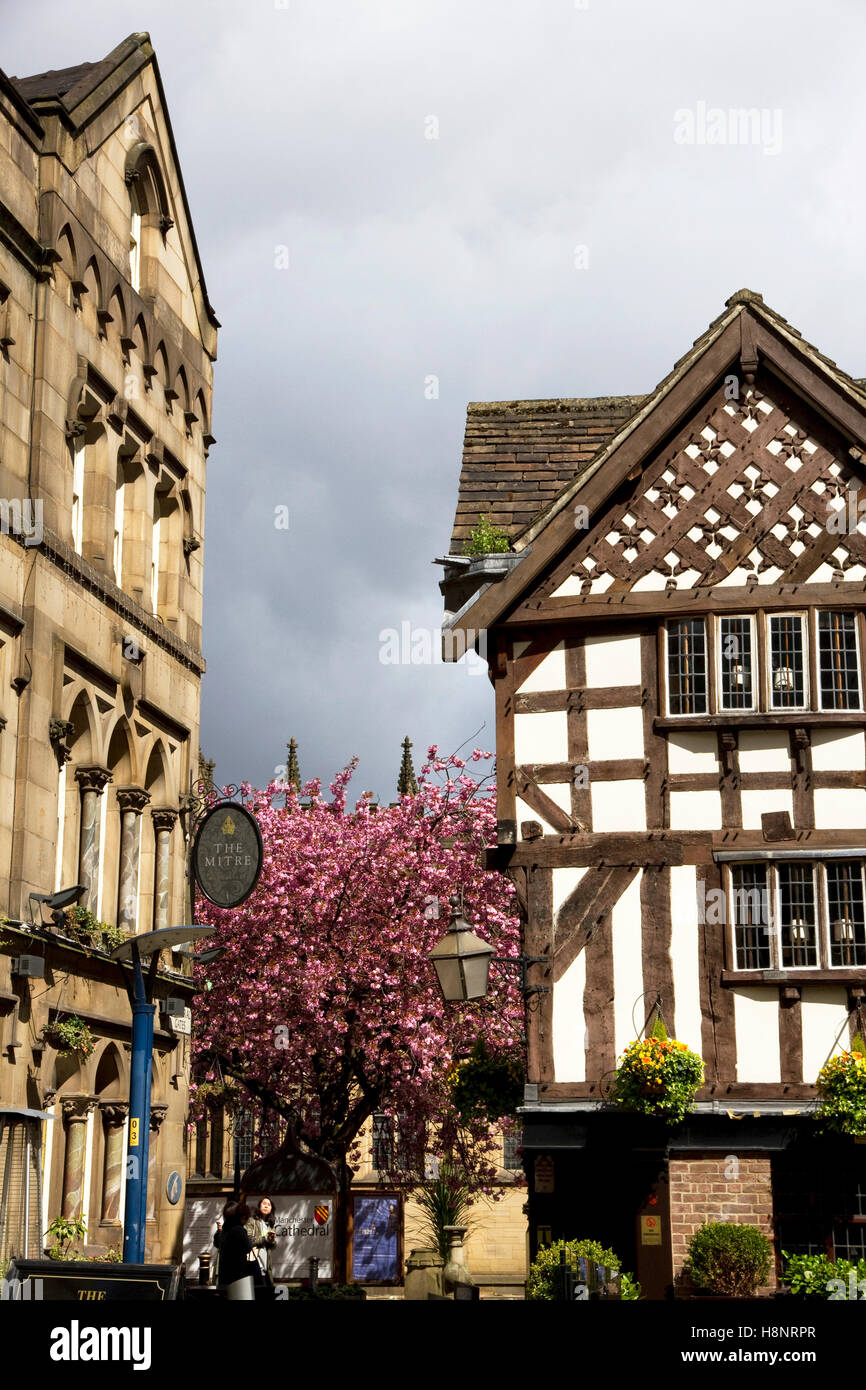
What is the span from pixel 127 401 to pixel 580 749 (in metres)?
10.6

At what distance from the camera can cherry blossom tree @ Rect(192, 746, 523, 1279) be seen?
34.7 metres

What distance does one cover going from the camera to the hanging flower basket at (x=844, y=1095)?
18.5 m

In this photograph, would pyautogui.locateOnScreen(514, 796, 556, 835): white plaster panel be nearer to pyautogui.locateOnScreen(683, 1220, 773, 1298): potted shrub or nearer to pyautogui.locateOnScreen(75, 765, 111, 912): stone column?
pyautogui.locateOnScreen(683, 1220, 773, 1298): potted shrub

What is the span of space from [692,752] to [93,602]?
9.50 m

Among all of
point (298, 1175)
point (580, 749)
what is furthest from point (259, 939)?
point (580, 749)

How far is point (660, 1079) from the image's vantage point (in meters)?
18.6

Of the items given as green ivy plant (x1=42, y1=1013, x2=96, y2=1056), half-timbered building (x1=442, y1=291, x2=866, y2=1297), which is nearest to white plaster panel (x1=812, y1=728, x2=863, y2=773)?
half-timbered building (x1=442, y1=291, x2=866, y2=1297)

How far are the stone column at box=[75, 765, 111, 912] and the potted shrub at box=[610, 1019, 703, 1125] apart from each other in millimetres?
9062

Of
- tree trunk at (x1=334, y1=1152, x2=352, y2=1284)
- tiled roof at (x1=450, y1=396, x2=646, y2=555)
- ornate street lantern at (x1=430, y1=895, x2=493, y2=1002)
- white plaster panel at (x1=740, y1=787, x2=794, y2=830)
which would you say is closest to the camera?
ornate street lantern at (x1=430, y1=895, x2=493, y2=1002)

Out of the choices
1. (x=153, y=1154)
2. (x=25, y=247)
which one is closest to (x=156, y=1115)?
(x=153, y=1154)

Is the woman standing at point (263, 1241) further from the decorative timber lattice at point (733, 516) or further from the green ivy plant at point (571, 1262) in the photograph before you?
the decorative timber lattice at point (733, 516)

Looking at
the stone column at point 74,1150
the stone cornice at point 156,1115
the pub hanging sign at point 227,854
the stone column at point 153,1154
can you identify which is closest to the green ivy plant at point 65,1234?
the stone column at point 74,1150

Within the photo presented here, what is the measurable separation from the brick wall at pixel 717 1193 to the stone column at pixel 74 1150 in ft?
29.0
